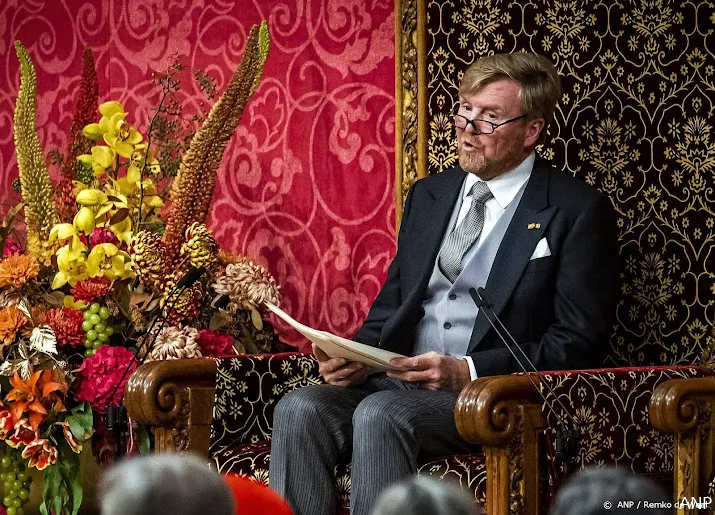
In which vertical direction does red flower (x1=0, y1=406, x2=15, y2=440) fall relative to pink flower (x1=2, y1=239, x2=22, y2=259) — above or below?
below

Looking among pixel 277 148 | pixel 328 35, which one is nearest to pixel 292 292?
pixel 277 148

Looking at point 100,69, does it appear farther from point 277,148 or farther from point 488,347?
point 488,347

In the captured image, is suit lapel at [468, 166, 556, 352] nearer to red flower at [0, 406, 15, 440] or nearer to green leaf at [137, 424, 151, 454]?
green leaf at [137, 424, 151, 454]

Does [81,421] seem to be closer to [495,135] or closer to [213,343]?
[213,343]

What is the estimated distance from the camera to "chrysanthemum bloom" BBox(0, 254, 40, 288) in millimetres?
2400

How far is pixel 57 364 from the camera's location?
2371 millimetres

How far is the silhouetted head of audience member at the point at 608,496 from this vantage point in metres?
0.35

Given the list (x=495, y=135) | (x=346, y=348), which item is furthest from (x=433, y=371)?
(x=495, y=135)

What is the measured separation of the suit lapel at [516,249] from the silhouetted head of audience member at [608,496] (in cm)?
183

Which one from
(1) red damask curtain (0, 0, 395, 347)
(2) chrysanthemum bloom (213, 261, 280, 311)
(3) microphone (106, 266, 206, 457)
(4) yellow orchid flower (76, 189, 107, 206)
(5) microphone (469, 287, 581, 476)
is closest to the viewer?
(5) microphone (469, 287, 581, 476)

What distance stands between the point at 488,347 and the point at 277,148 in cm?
122

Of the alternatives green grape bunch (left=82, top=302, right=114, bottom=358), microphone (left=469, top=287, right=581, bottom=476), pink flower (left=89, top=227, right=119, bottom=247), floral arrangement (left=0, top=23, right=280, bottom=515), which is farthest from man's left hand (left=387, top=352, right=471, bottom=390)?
pink flower (left=89, top=227, right=119, bottom=247)

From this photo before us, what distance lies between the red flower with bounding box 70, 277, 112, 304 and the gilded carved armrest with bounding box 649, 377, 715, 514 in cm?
127

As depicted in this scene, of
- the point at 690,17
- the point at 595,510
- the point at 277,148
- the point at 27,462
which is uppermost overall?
the point at 690,17
